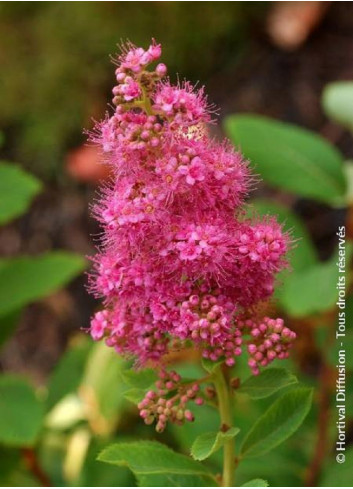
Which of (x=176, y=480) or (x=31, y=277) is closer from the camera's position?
(x=176, y=480)

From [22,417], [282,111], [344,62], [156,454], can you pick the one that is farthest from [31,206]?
[156,454]

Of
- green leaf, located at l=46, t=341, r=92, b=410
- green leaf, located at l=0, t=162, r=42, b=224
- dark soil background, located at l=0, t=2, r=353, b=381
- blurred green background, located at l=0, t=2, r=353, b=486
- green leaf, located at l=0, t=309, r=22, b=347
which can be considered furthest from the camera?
dark soil background, located at l=0, t=2, r=353, b=381

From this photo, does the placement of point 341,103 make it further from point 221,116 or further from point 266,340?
point 221,116

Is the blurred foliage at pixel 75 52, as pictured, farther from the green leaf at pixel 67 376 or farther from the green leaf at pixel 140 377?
the green leaf at pixel 140 377

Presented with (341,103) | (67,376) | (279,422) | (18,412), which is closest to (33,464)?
(18,412)

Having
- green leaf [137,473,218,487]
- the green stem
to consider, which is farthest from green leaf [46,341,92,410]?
the green stem

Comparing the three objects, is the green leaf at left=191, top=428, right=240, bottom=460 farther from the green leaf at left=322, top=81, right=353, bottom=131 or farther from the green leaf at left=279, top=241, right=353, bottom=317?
the green leaf at left=322, top=81, right=353, bottom=131
